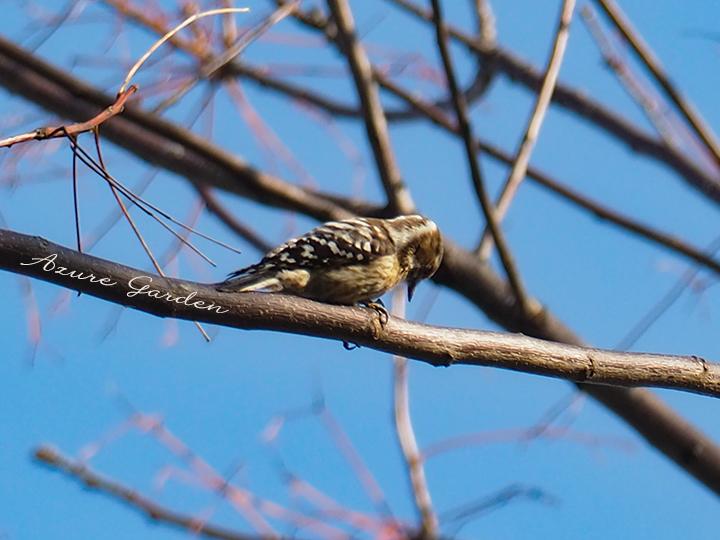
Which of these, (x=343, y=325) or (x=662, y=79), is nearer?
(x=343, y=325)

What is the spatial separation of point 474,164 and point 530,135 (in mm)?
437

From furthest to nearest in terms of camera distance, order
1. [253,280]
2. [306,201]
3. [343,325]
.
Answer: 1. [306,201]
2. [253,280]
3. [343,325]

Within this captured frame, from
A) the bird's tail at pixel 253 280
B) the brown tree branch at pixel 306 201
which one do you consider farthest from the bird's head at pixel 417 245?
the bird's tail at pixel 253 280

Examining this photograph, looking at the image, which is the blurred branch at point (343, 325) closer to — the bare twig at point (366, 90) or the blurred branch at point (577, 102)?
the bare twig at point (366, 90)

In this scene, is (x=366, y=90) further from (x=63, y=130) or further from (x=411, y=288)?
(x=63, y=130)

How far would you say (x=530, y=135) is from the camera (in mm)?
4180

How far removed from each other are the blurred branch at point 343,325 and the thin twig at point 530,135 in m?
1.39

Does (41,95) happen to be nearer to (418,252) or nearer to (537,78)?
(418,252)

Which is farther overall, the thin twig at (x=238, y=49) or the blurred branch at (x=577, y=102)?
the blurred branch at (x=577, y=102)

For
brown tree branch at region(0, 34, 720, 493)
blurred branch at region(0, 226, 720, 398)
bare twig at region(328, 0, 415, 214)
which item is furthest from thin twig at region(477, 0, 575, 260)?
blurred branch at region(0, 226, 720, 398)

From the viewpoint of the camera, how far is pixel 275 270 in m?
3.33

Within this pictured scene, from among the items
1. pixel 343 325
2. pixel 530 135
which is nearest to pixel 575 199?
pixel 530 135

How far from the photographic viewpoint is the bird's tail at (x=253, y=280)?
9.23ft

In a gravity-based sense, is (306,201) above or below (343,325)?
above
